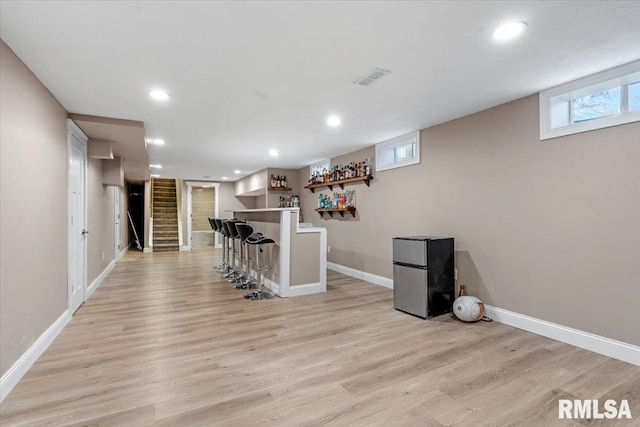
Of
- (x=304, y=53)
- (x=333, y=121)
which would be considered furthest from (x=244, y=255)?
(x=304, y=53)

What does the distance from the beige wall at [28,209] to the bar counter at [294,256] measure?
8.38 feet

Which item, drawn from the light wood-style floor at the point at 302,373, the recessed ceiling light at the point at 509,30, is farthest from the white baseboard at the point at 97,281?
the recessed ceiling light at the point at 509,30

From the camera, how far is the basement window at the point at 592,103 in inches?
102

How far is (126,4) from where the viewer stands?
1.79m

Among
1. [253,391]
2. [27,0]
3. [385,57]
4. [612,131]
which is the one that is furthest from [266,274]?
[612,131]

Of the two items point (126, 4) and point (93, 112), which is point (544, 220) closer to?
point (126, 4)

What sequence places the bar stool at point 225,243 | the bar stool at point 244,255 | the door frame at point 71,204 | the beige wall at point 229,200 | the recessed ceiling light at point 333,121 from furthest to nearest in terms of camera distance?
1. the beige wall at point 229,200
2. the bar stool at point 225,243
3. the bar stool at point 244,255
4. the recessed ceiling light at point 333,121
5. the door frame at point 71,204

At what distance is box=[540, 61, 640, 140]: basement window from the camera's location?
2.59 m

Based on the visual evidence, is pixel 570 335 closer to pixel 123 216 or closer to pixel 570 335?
pixel 570 335

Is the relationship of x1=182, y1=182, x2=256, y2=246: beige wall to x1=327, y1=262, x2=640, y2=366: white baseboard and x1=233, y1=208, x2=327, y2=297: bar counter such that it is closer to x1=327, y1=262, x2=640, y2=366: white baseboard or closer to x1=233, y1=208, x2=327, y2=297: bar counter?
x1=233, y1=208, x2=327, y2=297: bar counter

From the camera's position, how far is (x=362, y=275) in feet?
18.9

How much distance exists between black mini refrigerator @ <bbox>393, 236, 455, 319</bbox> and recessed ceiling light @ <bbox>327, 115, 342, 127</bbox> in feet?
5.78

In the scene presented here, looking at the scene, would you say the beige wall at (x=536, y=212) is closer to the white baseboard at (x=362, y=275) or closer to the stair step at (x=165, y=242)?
the white baseboard at (x=362, y=275)

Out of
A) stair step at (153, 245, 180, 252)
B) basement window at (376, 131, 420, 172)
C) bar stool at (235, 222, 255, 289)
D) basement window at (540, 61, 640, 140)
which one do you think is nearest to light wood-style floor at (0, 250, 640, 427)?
bar stool at (235, 222, 255, 289)
